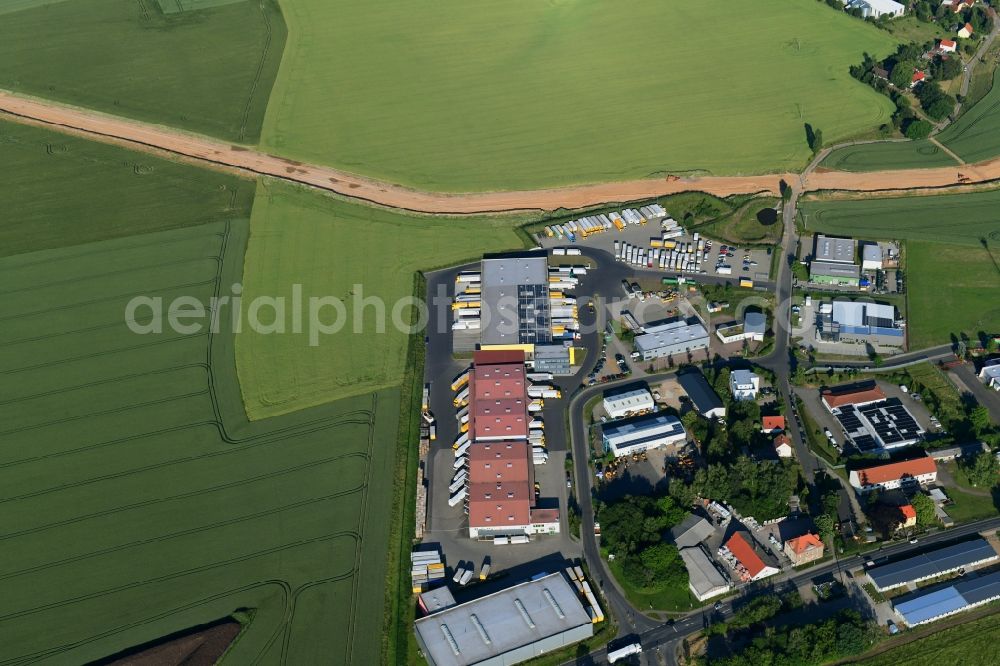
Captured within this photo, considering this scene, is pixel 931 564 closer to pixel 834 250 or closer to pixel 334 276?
pixel 834 250

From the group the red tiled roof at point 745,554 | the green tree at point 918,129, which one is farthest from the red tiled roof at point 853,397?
the green tree at point 918,129

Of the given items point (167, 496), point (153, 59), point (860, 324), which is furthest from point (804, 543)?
point (153, 59)

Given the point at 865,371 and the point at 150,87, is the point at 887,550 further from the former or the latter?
the point at 150,87

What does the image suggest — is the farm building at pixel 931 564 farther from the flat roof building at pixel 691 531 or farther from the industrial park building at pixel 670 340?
the industrial park building at pixel 670 340

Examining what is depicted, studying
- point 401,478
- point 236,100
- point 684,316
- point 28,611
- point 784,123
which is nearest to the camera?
point 28,611

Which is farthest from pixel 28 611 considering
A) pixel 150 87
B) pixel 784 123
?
pixel 784 123
